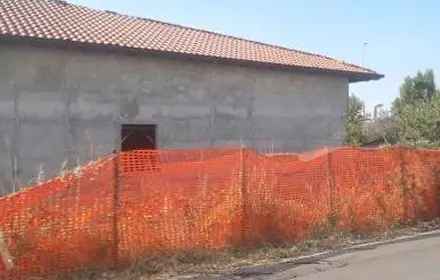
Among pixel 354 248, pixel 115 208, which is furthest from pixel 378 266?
pixel 115 208

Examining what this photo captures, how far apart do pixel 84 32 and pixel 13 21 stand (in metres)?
1.95

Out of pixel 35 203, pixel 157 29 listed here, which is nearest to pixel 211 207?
pixel 35 203

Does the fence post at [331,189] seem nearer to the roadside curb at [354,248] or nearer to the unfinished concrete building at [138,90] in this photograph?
the roadside curb at [354,248]

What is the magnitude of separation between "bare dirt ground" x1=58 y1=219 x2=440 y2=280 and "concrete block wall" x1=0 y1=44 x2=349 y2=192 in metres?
5.85

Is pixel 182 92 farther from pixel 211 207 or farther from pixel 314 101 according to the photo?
pixel 211 207

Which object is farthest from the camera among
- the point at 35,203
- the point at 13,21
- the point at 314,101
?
the point at 314,101

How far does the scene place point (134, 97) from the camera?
18.8 metres

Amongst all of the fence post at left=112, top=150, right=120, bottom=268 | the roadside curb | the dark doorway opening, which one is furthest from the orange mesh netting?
the dark doorway opening

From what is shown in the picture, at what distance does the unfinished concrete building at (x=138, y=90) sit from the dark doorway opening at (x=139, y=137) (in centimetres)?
3

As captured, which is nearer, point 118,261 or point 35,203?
point 35,203

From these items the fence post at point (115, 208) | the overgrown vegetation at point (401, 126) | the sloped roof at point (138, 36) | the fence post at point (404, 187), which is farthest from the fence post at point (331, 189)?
the overgrown vegetation at point (401, 126)

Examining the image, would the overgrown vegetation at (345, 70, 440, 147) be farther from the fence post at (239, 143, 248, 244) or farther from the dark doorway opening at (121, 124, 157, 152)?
the fence post at (239, 143, 248, 244)

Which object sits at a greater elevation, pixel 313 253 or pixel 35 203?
pixel 35 203

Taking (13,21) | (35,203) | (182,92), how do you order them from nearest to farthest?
(35,203) → (13,21) → (182,92)
